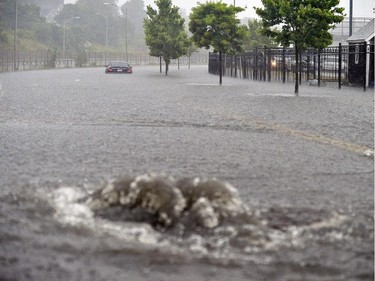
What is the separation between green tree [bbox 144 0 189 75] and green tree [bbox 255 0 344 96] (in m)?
27.0

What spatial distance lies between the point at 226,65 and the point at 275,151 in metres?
49.9

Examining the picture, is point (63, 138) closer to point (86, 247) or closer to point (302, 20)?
point (86, 247)

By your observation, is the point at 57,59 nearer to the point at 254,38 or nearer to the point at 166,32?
the point at 254,38

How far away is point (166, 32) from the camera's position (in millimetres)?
56500

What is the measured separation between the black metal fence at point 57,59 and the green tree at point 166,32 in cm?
1560

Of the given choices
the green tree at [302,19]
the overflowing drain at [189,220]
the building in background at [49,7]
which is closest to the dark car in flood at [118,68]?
the green tree at [302,19]

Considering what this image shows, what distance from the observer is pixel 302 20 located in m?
27.9

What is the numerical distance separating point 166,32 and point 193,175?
48972 mm

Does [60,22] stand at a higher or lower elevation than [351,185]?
higher

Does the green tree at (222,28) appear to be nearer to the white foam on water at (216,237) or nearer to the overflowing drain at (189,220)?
the overflowing drain at (189,220)

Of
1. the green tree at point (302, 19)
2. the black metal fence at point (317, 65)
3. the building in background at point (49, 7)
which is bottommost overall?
the black metal fence at point (317, 65)

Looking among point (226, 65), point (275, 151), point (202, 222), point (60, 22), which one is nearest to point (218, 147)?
point (275, 151)

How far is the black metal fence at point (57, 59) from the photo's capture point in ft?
242

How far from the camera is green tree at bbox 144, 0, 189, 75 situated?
5631 cm
